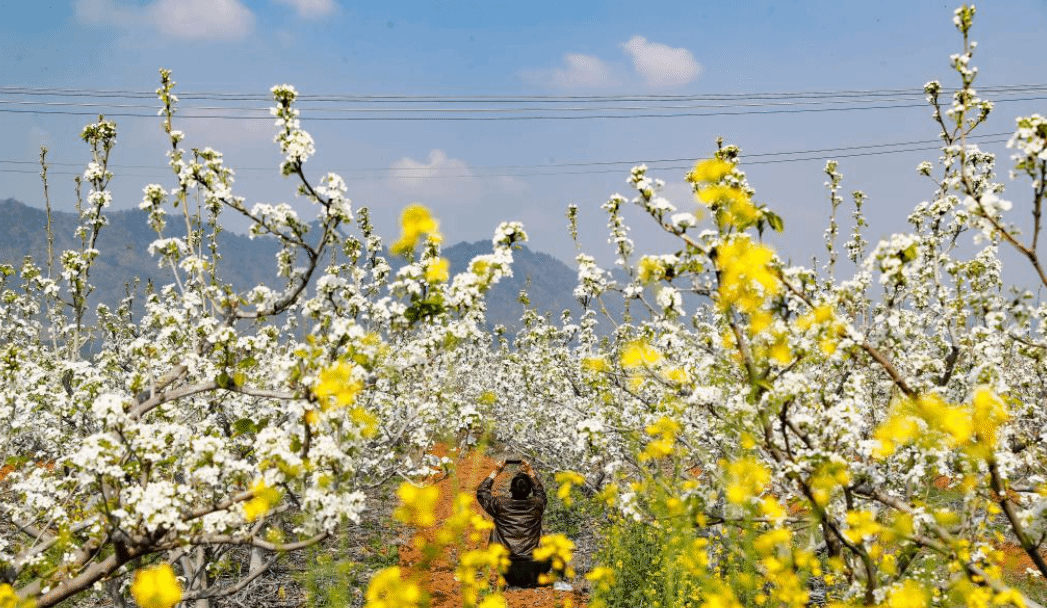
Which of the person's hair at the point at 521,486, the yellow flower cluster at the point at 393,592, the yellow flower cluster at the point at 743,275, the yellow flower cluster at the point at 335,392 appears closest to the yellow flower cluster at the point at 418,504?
the yellow flower cluster at the point at 393,592

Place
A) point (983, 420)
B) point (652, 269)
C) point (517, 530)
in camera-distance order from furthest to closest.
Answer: point (517, 530), point (652, 269), point (983, 420)

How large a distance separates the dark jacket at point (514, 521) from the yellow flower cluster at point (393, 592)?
25.4 feet

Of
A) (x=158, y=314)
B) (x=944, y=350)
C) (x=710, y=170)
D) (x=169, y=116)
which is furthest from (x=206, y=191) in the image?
(x=944, y=350)

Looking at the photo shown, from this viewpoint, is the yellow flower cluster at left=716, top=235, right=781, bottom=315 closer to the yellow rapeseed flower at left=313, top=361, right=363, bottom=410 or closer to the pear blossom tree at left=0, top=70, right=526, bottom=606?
the pear blossom tree at left=0, top=70, right=526, bottom=606

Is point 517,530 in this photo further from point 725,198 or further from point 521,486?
point 725,198

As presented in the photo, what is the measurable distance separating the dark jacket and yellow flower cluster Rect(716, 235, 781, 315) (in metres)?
7.51

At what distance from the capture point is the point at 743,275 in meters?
2.89

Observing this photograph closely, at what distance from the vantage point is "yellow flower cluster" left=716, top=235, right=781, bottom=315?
8.90 feet

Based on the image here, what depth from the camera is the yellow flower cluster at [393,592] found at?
6.88 feet

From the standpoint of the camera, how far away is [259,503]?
3.10m

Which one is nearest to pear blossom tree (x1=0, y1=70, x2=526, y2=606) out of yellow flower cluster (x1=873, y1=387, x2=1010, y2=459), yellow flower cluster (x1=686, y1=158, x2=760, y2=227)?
yellow flower cluster (x1=686, y1=158, x2=760, y2=227)

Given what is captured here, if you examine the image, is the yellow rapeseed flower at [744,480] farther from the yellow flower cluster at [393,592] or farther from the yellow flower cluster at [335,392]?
the yellow flower cluster at [335,392]

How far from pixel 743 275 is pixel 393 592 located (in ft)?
6.51

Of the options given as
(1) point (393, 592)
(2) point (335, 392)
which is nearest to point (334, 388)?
(2) point (335, 392)
